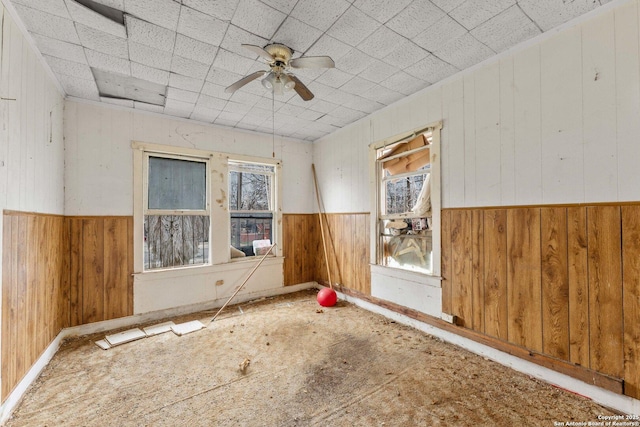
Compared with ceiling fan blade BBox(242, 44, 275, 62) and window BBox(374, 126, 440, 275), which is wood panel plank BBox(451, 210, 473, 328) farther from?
ceiling fan blade BBox(242, 44, 275, 62)

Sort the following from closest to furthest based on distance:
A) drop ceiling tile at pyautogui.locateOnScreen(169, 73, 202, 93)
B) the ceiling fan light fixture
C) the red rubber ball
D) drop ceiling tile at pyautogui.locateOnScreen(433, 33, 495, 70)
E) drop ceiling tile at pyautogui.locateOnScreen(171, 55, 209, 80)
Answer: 1. drop ceiling tile at pyautogui.locateOnScreen(433, 33, 495, 70)
2. the ceiling fan light fixture
3. drop ceiling tile at pyautogui.locateOnScreen(171, 55, 209, 80)
4. drop ceiling tile at pyautogui.locateOnScreen(169, 73, 202, 93)
5. the red rubber ball

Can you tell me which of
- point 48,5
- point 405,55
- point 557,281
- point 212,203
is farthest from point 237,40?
point 557,281

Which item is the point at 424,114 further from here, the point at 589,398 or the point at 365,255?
the point at 589,398

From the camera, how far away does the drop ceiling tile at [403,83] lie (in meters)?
2.79

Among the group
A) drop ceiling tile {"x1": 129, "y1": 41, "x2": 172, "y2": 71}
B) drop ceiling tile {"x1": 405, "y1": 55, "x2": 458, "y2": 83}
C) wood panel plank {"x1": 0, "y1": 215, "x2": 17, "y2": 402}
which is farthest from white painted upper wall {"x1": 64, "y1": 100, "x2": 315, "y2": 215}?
drop ceiling tile {"x1": 405, "y1": 55, "x2": 458, "y2": 83}

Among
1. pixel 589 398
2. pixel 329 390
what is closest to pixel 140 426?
pixel 329 390

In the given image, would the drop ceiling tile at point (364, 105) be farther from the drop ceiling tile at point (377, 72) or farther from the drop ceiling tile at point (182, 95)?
the drop ceiling tile at point (182, 95)

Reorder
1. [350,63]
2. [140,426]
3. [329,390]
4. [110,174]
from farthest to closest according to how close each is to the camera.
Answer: [110,174] → [350,63] → [329,390] → [140,426]

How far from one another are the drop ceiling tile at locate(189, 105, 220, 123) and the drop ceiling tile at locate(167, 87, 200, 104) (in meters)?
0.20

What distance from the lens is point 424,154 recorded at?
3.23m

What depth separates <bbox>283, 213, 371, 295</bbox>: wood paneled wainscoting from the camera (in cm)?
399

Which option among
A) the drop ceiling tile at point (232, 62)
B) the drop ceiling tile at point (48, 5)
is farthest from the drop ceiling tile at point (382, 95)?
the drop ceiling tile at point (48, 5)

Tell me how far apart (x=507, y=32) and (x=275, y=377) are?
11.0ft

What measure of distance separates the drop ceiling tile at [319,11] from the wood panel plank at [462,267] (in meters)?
2.08
